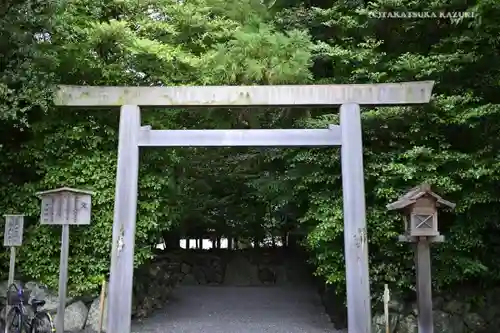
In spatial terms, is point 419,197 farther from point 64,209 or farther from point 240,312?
point 240,312

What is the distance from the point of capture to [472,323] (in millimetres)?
8062

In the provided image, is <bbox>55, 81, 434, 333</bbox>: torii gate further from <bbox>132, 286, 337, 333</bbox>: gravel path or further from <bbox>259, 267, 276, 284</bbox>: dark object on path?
<bbox>259, 267, 276, 284</bbox>: dark object on path

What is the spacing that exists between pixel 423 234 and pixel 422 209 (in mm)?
329

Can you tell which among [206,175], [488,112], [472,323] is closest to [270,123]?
[206,175]

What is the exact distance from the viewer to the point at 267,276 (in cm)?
1697

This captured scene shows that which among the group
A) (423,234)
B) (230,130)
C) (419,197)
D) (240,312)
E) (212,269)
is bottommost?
(240,312)

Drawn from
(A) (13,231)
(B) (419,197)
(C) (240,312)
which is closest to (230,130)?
(B) (419,197)

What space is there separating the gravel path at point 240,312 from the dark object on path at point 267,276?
1.00m

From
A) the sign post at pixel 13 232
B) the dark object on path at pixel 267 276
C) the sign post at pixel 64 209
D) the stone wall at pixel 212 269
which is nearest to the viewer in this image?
the sign post at pixel 64 209

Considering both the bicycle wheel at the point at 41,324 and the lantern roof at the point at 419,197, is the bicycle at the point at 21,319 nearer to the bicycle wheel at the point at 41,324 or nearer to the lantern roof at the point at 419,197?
the bicycle wheel at the point at 41,324

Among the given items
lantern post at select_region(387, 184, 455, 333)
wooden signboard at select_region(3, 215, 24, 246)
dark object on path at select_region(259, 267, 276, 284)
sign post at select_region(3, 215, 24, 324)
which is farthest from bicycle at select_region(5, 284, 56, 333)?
dark object on path at select_region(259, 267, 276, 284)

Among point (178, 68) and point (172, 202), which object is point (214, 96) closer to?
point (178, 68)

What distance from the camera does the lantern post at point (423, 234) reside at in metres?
5.97

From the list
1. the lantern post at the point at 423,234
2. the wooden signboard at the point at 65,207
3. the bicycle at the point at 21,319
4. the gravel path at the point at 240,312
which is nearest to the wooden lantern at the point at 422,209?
the lantern post at the point at 423,234
